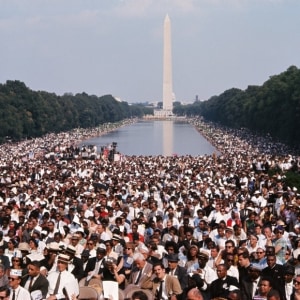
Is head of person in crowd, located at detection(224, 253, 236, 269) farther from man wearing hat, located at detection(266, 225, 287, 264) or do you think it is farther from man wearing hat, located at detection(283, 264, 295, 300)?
man wearing hat, located at detection(266, 225, 287, 264)

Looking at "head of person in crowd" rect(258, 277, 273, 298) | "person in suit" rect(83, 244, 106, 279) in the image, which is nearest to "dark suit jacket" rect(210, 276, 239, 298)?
"head of person in crowd" rect(258, 277, 273, 298)

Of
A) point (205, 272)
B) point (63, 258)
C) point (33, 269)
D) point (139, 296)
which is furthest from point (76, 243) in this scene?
point (139, 296)

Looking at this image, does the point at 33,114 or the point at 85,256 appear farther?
the point at 33,114

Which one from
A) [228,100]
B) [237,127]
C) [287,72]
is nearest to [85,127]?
[228,100]

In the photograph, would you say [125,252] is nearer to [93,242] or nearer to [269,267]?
[93,242]

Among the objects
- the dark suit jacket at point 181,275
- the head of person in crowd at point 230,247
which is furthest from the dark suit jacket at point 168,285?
the head of person in crowd at point 230,247

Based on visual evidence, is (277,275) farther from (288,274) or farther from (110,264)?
(110,264)

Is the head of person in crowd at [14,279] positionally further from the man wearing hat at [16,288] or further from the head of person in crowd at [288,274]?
the head of person in crowd at [288,274]
